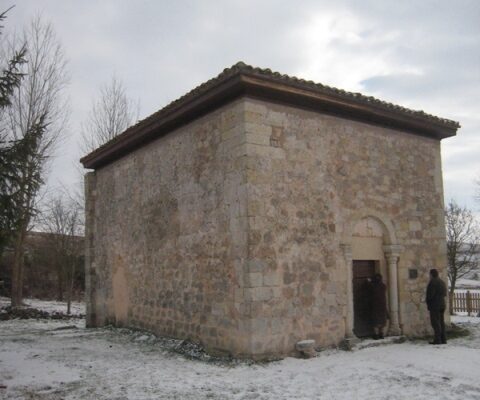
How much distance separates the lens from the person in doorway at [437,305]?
357 inches

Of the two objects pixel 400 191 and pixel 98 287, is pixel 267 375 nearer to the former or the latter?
pixel 400 191

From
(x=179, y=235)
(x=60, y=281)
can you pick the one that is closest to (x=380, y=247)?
(x=179, y=235)

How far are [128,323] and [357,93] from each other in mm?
7079

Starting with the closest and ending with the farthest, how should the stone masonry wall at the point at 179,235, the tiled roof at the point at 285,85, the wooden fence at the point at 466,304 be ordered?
the tiled roof at the point at 285,85 < the stone masonry wall at the point at 179,235 < the wooden fence at the point at 466,304

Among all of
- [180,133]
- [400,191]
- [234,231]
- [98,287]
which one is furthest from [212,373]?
[98,287]

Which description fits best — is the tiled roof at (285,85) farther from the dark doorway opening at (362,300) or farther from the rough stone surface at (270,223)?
the dark doorway opening at (362,300)

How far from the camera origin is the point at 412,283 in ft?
32.7

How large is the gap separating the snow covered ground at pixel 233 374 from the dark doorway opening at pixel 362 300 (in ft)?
1.97

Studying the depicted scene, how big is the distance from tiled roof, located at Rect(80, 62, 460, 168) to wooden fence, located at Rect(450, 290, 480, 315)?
7.95 meters

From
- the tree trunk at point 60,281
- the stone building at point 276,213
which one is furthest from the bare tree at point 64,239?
the stone building at point 276,213

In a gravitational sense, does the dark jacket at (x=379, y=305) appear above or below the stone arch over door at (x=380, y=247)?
below

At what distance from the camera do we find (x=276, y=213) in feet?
26.3

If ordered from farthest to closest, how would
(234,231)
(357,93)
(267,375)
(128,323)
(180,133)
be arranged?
(128,323), (180,133), (357,93), (234,231), (267,375)

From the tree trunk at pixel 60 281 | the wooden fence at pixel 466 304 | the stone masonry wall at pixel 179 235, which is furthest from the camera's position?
the tree trunk at pixel 60 281
